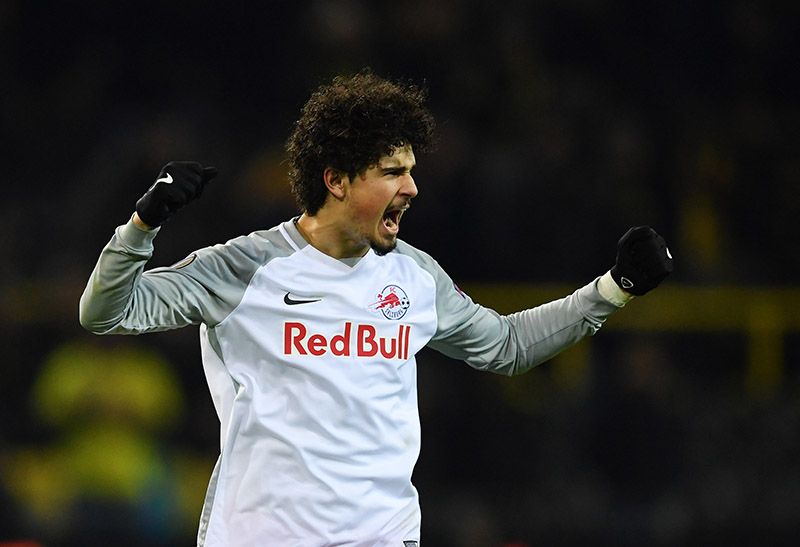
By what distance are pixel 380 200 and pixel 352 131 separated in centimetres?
19

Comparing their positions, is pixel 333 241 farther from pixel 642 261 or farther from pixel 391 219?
pixel 642 261

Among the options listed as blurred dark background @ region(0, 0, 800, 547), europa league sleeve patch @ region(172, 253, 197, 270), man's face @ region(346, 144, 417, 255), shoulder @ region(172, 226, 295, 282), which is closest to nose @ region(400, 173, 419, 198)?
man's face @ region(346, 144, 417, 255)

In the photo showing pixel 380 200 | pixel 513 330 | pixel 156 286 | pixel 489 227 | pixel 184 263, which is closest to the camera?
pixel 156 286

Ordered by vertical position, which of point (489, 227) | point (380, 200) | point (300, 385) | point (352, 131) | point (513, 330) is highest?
point (489, 227)

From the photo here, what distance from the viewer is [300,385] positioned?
2.83 m

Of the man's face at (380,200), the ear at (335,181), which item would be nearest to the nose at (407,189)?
the man's face at (380,200)

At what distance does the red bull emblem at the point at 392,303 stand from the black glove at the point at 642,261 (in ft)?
1.89

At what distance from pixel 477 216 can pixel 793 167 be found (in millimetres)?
2114

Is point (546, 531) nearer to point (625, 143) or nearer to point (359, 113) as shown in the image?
point (625, 143)

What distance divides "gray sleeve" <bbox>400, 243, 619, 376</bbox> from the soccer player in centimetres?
5

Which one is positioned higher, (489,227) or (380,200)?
(489,227)

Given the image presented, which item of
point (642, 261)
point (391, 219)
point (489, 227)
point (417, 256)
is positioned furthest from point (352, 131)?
point (489, 227)

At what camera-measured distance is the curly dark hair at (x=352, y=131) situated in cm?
298

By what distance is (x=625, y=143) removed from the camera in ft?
23.6
